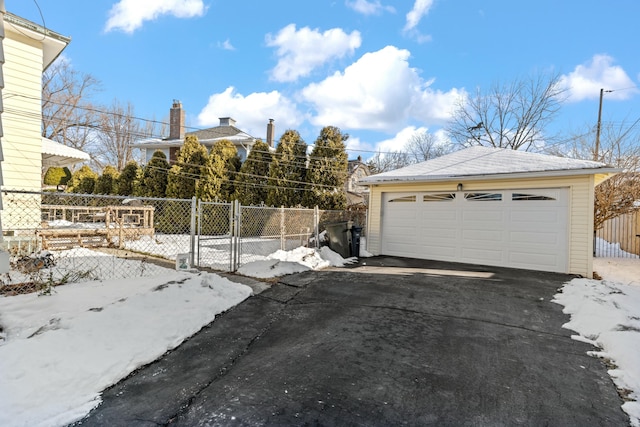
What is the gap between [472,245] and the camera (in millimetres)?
8961

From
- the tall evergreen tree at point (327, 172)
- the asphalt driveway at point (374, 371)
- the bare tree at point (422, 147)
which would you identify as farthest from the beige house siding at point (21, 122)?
the bare tree at point (422, 147)

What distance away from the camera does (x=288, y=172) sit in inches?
619

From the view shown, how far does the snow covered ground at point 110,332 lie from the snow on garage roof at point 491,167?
2955 millimetres

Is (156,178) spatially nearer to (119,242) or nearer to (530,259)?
(119,242)

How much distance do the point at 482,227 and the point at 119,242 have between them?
1030 cm

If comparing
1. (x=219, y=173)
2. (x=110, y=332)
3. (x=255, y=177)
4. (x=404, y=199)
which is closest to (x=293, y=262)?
(x=404, y=199)

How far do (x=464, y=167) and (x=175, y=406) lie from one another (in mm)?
9308

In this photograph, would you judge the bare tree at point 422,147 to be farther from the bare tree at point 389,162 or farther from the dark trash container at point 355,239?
the dark trash container at point 355,239

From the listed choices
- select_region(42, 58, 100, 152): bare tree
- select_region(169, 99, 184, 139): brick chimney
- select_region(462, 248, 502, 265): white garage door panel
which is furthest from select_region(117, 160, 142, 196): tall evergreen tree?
select_region(462, 248, 502, 265): white garage door panel

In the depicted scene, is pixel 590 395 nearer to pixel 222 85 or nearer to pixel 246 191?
pixel 246 191

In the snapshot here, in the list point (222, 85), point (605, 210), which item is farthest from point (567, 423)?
point (222, 85)

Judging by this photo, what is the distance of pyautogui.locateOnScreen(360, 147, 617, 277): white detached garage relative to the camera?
768 centimetres

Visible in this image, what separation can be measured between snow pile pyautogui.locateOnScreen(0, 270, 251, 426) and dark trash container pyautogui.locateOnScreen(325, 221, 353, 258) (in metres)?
4.53

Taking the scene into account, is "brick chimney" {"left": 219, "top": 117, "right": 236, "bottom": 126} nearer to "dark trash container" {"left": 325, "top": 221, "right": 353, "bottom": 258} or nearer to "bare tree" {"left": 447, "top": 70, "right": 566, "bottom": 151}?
"bare tree" {"left": 447, "top": 70, "right": 566, "bottom": 151}
